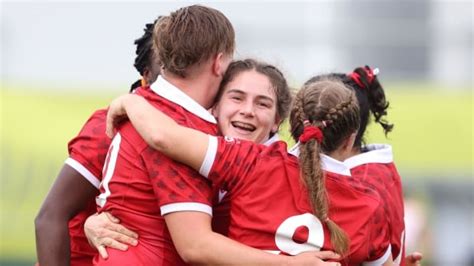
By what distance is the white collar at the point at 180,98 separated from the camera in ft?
13.9

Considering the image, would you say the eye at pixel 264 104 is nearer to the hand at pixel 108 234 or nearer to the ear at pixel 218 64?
the ear at pixel 218 64

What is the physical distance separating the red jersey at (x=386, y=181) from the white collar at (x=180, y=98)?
719mm

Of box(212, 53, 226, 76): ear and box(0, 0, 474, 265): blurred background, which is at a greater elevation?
box(212, 53, 226, 76): ear

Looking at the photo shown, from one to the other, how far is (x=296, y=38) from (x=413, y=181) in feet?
20.8

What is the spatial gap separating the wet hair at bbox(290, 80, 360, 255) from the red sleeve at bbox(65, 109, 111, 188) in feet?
2.52

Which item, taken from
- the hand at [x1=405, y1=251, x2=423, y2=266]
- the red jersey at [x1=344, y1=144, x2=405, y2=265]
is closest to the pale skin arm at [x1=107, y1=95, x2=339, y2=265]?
the red jersey at [x1=344, y1=144, x2=405, y2=265]

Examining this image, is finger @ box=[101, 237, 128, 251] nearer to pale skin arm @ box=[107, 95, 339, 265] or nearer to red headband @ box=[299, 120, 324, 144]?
pale skin arm @ box=[107, 95, 339, 265]

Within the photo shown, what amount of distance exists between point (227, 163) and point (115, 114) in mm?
503

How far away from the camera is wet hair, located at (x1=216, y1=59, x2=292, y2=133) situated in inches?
179

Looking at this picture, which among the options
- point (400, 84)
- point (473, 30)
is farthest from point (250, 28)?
point (400, 84)

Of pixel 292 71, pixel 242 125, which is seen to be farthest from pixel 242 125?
pixel 292 71

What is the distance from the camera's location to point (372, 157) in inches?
193

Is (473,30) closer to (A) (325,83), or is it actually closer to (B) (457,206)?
(B) (457,206)

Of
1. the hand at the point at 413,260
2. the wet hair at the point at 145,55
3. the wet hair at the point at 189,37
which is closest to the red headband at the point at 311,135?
the wet hair at the point at 189,37
